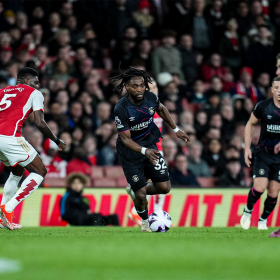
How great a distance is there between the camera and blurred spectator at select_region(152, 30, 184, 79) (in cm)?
1527

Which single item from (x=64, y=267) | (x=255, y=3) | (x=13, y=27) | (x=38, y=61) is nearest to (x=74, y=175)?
(x=38, y=61)

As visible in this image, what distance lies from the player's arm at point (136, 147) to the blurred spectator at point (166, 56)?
23.5 ft

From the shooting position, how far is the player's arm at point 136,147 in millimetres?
7855

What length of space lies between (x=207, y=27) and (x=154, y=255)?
11971mm

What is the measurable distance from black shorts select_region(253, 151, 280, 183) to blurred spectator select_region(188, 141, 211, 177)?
4.17 m

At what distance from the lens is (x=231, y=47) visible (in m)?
16.8

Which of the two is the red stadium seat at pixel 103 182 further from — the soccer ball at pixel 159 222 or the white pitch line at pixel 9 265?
the white pitch line at pixel 9 265

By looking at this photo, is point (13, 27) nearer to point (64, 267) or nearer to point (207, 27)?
point (207, 27)

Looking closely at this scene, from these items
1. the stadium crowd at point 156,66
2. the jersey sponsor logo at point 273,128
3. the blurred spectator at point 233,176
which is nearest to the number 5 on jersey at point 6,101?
the stadium crowd at point 156,66

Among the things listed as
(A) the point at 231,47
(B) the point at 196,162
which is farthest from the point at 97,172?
(A) the point at 231,47

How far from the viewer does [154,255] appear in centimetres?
555

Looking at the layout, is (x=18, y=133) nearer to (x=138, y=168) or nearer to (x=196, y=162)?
(x=138, y=168)

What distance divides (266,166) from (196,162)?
441 centimetres

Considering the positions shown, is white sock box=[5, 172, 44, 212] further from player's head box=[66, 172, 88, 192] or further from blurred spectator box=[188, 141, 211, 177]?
blurred spectator box=[188, 141, 211, 177]
